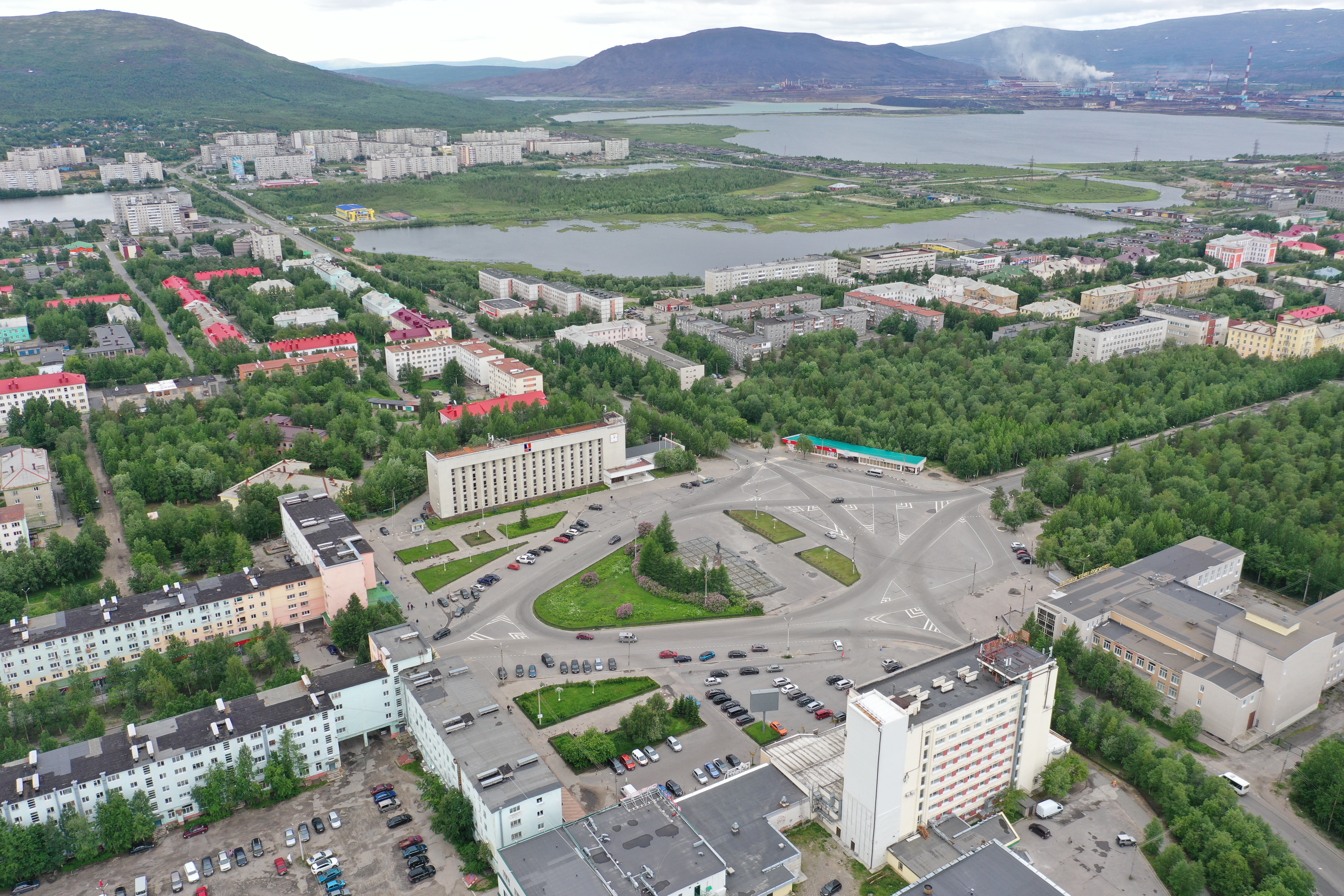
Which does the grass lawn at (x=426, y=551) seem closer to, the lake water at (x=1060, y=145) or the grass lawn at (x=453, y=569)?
the grass lawn at (x=453, y=569)

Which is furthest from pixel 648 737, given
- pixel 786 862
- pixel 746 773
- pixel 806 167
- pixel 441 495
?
pixel 806 167

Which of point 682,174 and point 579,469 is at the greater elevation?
point 682,174

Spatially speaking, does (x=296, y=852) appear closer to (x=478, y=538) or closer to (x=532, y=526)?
(x=478, y=538)

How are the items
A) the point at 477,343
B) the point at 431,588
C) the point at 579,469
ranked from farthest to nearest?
1. the point at 477,343
2. the point at 579,469
3. the point at 431,588

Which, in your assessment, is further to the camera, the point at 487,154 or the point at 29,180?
the point at 487,154

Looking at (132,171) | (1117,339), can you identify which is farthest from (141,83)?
(1117,339)

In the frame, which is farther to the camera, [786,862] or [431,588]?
[431,588]

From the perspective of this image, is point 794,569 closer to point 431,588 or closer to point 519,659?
point 519,659
